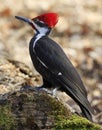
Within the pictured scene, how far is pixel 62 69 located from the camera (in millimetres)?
6438

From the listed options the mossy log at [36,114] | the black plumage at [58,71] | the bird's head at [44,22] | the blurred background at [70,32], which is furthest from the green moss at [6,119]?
the blurred background at [70,32]

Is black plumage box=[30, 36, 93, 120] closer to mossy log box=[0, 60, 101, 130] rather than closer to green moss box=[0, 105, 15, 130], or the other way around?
mossy log box=[0, 60, 101, 130]

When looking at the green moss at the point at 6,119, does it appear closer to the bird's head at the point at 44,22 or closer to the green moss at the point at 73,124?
the green moss at the point at 73,124

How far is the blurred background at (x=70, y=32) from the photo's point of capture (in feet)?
35.7

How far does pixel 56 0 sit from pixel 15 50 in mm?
2623

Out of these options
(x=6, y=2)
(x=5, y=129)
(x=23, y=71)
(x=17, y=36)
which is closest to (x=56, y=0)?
(x=6, y=2)

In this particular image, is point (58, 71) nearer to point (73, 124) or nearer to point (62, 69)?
point (62, 69)

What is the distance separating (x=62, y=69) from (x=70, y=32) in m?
5.81

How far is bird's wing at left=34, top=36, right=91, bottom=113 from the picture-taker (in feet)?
20.9

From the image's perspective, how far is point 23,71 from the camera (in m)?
7.55

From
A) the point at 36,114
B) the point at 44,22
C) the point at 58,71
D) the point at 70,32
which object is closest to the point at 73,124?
the point at 36,114

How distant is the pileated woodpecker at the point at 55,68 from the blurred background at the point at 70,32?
3296mm

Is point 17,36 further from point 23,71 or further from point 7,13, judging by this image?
point 23,71

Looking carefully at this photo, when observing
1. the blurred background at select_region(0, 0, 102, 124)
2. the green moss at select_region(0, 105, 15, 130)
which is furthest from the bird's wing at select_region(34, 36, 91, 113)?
the blurred background at select_region(0, 0, 102, 124)
